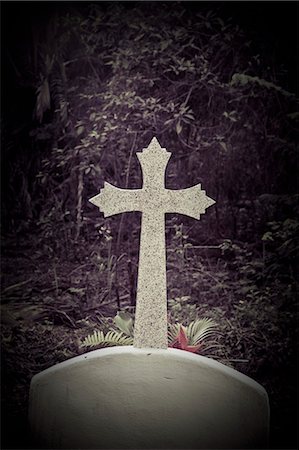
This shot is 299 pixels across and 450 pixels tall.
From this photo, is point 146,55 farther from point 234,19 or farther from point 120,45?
point 234,19

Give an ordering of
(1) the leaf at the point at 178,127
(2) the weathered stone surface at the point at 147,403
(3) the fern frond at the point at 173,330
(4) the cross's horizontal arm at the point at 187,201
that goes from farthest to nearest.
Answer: (1) the leaf at the point at 178,127
(3) the fern frond at the point at 173,330
(4) the cross's horizontal arm at the point at 187,201
(2) the weathered stone surface at the point at 147,403

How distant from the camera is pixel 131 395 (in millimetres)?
2738

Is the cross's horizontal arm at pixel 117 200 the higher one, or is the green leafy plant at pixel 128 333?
the cross's horizontal arm at pixel 117 200

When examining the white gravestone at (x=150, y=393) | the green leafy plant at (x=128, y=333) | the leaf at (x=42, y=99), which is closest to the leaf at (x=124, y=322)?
the green leafy plant at (x=128, y=333)

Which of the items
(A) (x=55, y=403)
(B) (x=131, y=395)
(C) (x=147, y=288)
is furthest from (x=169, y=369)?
(A) (x=55, y=403)

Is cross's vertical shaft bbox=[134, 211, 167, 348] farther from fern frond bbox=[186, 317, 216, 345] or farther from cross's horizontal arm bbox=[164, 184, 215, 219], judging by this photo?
fern frond bbox=[186, 317, 216, 345]

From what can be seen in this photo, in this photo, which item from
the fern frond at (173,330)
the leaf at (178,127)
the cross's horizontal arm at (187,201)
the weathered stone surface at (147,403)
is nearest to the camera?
the weathered stone surface at (147,403)

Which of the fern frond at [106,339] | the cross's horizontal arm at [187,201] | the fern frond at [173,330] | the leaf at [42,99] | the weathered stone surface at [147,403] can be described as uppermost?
the leaf at [42,99]

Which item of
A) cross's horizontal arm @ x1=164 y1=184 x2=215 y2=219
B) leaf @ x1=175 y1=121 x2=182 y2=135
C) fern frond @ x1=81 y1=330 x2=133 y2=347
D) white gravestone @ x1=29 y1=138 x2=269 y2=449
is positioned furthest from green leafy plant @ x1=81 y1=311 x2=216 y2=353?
leaf @ x1=175 y1=121 x2=182 y2=135

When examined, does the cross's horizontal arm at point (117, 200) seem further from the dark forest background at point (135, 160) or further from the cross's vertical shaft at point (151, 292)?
the dark forest background at point (135, 160)

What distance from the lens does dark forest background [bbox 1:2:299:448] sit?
3.52 metres

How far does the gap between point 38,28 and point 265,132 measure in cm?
162

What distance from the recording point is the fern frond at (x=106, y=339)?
346 cm

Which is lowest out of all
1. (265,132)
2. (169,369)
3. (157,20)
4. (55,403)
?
(55,403)
